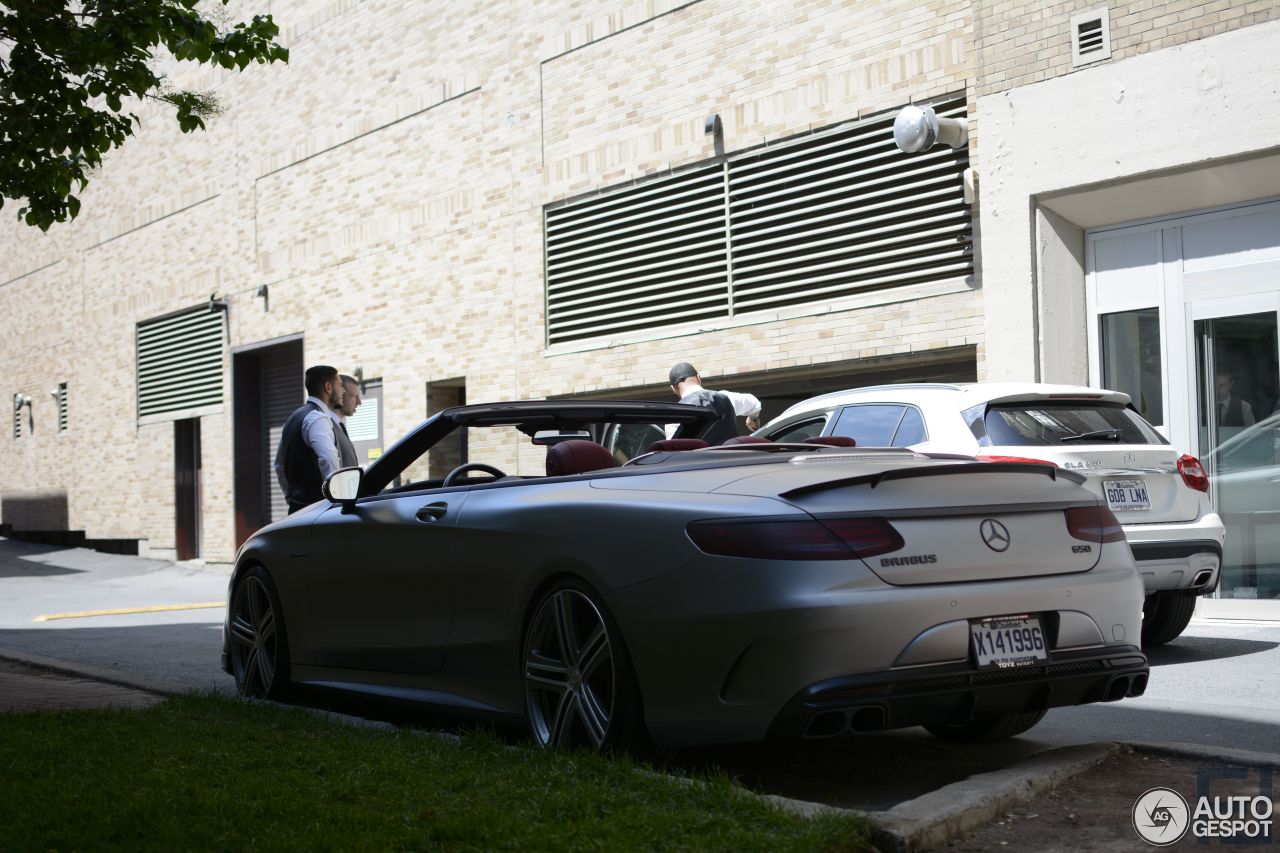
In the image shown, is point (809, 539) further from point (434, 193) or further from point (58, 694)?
point (434, 193)

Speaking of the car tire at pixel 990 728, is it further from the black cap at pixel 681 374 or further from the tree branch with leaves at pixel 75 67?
the tree branch with leaves at pixel 75 67

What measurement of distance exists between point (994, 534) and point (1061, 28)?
8.97 metres

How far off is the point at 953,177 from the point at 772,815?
10.3 meters

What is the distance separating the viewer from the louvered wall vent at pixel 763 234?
1363 centimetres

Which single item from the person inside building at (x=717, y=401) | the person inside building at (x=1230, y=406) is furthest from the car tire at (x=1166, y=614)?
the person inside building at (x=1230, y=406)

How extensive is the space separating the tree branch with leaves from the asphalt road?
318cm

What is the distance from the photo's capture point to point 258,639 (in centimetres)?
719

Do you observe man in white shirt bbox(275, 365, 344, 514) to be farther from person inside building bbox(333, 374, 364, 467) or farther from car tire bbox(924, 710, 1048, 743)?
car tire bbox(924, 710, 1048, 743)

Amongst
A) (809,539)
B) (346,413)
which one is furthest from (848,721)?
(346,413)

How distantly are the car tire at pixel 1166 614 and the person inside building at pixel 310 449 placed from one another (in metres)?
5.08

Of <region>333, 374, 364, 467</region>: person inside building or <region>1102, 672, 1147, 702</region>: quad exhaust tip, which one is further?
<region>333, 374, 364, 467</region>: person inside building

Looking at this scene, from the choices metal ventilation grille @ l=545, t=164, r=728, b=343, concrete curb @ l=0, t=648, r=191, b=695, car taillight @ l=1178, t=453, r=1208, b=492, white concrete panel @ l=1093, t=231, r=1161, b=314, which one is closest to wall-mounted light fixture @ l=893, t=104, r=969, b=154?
white concrete panel @ l=1093, t=231, r=1161, b=314

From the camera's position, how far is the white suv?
803 centimetres

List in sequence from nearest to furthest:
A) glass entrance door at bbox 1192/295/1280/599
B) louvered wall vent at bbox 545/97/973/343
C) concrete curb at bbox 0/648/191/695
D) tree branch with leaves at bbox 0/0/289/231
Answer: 1. concrete curb at bbox 0/648/191/695
2. tree branch with leaves at bbox 0/0/289/231
3. glass entrance door at bbox 1192/295/1280/599
4. louvered wall vent at bbox 545/97/973/343
